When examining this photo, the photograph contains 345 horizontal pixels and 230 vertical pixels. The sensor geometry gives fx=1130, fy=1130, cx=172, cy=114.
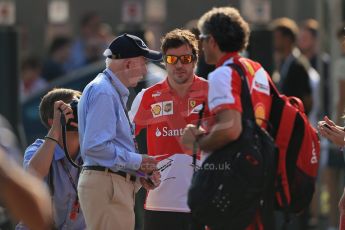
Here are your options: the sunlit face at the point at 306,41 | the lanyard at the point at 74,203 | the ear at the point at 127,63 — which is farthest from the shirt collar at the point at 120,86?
the sunlit face at the point at 306,41

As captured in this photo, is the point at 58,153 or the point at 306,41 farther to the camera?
the point at 306,41

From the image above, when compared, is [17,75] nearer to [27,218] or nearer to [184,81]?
[184,81]

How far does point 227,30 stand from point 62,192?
147cm

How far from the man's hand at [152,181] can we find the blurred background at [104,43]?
114 centimetres

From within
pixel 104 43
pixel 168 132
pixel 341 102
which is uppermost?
pixel 168 132

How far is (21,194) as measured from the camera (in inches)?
151

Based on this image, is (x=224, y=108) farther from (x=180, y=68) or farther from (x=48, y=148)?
(x=180, y=68)

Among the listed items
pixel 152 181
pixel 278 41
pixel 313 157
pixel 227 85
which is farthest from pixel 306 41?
pixel 227 85

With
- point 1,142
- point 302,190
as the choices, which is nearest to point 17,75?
point 302,190

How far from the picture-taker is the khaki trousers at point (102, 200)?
673 centimetres

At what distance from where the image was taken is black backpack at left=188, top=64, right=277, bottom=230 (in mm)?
5977

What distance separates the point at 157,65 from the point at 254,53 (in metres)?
2.16

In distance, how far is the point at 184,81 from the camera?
7.31m

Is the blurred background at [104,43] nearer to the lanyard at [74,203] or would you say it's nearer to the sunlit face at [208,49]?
the lanyard at [74,203]
